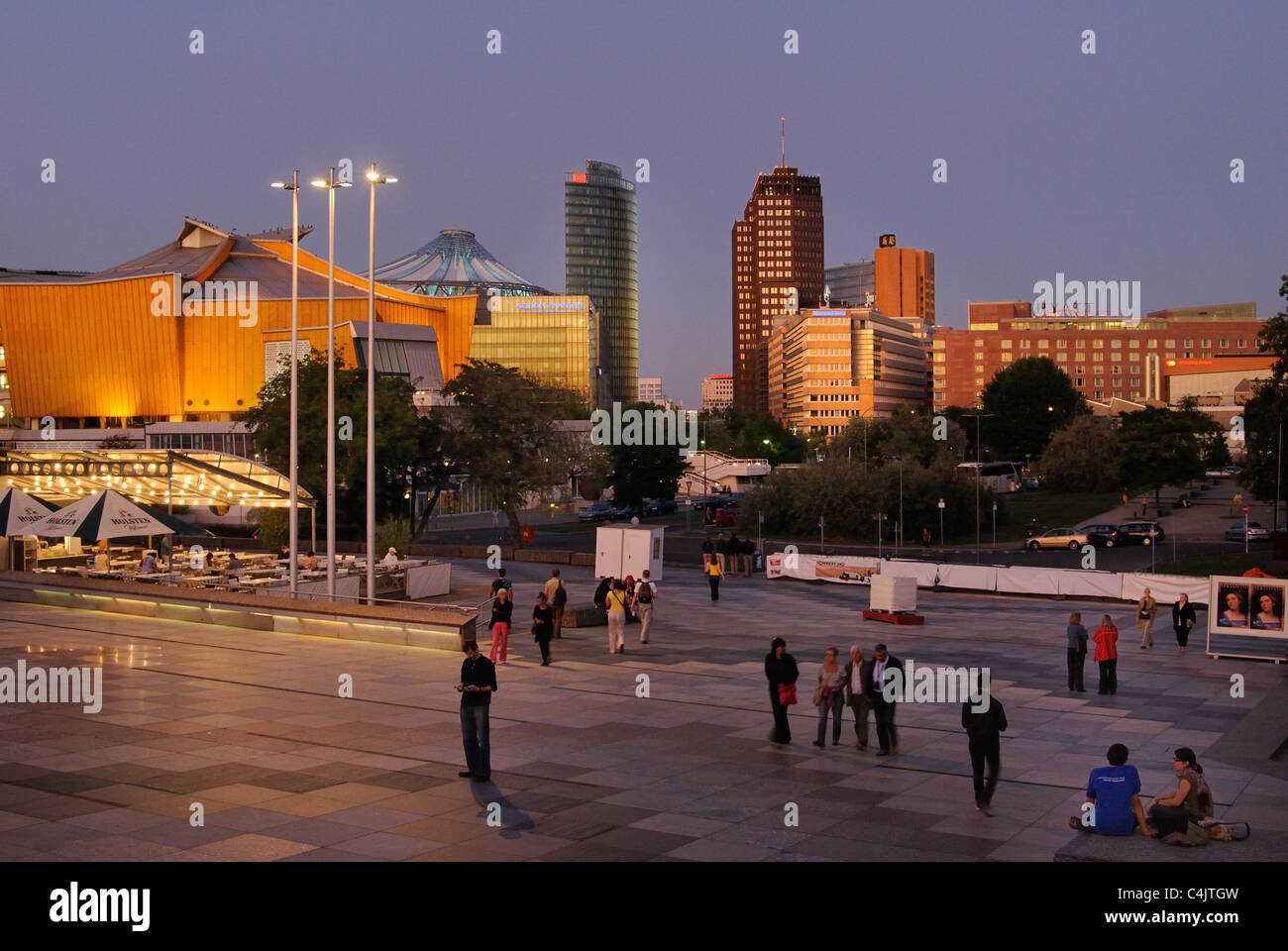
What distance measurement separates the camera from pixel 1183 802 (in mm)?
10258

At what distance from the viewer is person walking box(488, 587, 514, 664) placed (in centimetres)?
2128

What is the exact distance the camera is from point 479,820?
11.3m

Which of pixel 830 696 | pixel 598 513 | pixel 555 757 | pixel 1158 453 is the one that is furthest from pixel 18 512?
pixel 1158 453

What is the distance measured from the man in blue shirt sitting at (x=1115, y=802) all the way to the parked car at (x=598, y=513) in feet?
238

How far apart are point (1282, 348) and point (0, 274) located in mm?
119968

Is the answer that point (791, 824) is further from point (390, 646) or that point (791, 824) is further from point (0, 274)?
point (0, 274)

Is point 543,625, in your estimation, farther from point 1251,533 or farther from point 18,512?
point 1251,533

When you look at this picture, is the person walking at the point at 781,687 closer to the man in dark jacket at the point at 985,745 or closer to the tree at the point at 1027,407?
the man in dark jacket at the point at 985,745

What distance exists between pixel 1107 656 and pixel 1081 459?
77.9 meters

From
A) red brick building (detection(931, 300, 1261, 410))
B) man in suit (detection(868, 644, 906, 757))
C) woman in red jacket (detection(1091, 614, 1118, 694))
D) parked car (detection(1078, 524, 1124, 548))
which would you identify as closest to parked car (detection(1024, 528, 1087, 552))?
parked car (detection(1078, 524, 1124, 548))

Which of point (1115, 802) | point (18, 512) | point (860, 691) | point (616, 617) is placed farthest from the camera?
point (18, 512)

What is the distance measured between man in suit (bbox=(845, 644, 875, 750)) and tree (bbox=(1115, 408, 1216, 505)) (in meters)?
67.0

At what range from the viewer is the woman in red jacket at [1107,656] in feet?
63.5
